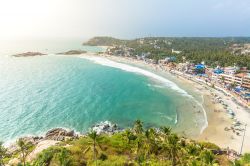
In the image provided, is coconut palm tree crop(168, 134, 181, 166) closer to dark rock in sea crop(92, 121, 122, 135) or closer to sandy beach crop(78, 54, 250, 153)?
sandy beach crop(78, 54, 250, 153)

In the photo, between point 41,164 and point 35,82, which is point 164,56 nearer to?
point 35,82

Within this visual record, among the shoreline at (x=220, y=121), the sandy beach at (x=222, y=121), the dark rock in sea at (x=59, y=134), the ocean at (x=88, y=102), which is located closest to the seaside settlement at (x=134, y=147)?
the dark rock in sea at (x=59, y=134)

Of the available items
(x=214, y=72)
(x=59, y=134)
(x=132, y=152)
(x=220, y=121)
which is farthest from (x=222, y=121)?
(x=214, y=72)

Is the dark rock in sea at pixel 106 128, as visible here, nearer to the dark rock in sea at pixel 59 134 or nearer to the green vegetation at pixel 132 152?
the dark rock in sea at pixel 59 134

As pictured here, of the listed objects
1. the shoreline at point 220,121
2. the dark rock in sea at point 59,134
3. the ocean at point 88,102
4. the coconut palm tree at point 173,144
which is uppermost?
the coconut palm tree at point 173,144

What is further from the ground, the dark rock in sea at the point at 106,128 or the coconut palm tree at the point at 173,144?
the coconut palm tree at the point at 173,144

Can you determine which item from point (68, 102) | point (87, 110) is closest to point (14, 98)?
point (68, 102)
